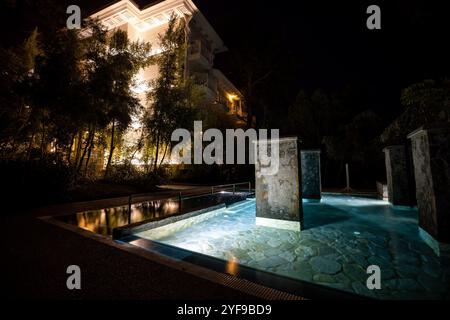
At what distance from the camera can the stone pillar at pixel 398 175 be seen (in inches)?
262

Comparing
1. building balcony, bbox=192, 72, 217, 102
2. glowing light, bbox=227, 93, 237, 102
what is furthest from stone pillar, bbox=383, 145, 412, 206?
glowing light, bbox=227, 93, 237, 102

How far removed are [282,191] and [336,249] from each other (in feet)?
5.11

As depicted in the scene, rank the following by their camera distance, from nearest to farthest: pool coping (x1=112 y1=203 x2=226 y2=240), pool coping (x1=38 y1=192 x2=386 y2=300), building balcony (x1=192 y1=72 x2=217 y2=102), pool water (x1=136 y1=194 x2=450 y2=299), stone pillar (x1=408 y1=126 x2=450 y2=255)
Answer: pool coping (x1=38 y1=192 x2=386 y2=300)
pool water (x1=136 y1=194 x2=450 y2=299)
stone pillar (x1=408 y1=126 x2=450 y2=255)
pool coping (x1=112 y1=203 x2=226 y2=240)
building balcony (x1=192 y1=72 x2=217 y2=102)

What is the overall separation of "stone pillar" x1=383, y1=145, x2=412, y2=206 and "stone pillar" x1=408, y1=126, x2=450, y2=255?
12.7ft

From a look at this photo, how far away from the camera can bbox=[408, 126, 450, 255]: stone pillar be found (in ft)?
10.4

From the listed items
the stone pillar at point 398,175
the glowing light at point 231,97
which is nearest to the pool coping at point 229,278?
the stone pillar at point 398,175

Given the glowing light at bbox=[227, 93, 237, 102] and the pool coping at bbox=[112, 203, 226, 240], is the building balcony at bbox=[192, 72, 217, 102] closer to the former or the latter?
the glowing light at bbox=[227, 93, 237, 102]

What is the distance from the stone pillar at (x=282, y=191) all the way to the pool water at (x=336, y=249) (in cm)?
26

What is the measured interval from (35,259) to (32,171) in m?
5.43

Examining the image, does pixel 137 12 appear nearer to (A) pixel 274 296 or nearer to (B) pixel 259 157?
(B) pixel 259 157

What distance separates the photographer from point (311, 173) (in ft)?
28.0

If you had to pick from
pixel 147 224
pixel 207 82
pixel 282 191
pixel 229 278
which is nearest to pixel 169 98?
pixel 207 82

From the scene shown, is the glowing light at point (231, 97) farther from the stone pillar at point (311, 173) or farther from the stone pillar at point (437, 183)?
the stone pillar at point (437, 183)

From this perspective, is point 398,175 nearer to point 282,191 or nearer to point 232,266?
point 282,191
